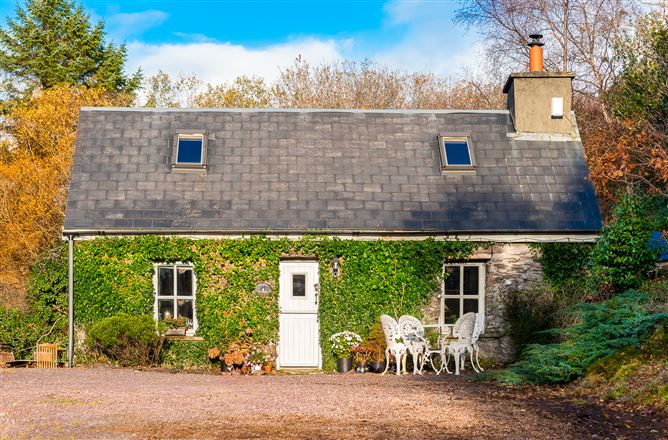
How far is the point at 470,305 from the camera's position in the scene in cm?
1775

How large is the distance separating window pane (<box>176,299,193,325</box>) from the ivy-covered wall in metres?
0.36

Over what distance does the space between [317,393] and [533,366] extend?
133 inches

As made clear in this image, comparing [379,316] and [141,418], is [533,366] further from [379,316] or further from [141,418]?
[141,418]

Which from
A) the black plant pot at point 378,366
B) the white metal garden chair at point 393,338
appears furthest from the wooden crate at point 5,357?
the white metal garden chair at point 393,338

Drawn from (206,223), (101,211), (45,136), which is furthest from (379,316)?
(45,136)

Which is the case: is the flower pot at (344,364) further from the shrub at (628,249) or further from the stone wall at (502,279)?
the shrub at (628,249)

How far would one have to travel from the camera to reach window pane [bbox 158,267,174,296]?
17719 millimetres

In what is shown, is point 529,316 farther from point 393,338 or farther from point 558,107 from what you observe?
point 558,107

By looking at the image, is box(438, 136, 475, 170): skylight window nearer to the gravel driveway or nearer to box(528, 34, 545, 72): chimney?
box(528, 34, 545, 72): chimney

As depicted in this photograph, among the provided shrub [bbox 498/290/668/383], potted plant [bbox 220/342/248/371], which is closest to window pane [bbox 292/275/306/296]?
potted plant [bbox 220/342/248/371]

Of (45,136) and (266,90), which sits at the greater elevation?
(266,90)

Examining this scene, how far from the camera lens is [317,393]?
1289 cm

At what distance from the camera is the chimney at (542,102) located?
19.7m

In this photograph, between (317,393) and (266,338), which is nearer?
(317,393)
